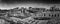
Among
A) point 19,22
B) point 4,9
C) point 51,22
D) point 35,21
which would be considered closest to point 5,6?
point 4,9

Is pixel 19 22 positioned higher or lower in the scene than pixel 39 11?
lower

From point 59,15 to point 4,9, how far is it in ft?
2.28

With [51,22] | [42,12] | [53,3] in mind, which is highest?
[53,3]

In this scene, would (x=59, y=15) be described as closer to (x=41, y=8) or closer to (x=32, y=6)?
(x=41, y=8)

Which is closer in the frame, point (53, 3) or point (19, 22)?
point (19, 22)

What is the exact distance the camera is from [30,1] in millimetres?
975

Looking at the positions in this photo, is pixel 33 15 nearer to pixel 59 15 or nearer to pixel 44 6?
pixel 44 6

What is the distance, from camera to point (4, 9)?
956 mm

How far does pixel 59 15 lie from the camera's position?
91cm

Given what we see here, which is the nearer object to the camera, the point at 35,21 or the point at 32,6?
the point at 35,21

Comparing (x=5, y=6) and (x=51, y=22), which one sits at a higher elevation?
(x=5, y=6)

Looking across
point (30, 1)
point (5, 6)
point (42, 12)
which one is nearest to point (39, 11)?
point (42, 12)

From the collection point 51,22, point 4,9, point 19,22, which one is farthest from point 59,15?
point 4,9

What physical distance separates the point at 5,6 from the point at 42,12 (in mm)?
486
